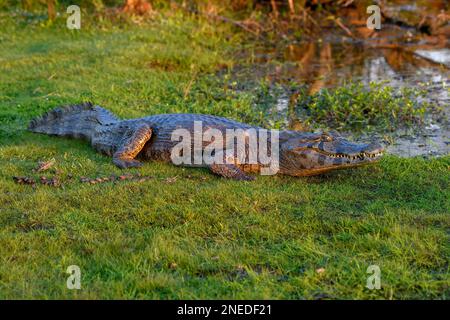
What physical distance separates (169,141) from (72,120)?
158cm

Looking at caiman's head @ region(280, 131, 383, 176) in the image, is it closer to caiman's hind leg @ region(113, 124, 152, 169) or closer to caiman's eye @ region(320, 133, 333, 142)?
caiman's eye @ region(320, 133, 333, 142)

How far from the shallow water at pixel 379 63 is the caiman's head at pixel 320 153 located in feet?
4.83

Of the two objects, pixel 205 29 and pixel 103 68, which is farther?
pixel 205 29

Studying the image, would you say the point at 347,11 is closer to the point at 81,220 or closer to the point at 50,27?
the point at 50,27

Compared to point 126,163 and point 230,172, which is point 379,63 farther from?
point 126,163

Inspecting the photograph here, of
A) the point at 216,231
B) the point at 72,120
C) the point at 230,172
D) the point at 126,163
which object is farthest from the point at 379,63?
the point at 216,231

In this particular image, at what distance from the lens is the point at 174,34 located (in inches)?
506

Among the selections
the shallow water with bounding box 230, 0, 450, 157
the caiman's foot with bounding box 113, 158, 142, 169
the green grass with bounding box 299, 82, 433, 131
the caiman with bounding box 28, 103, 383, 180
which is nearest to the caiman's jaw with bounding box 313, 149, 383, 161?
the caiman with bounding box 28, 103, 383, 180

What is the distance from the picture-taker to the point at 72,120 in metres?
7.31

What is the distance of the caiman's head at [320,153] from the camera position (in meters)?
5.72

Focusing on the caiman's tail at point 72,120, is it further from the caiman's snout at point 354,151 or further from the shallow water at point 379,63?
the caiman's snout at point 354,151

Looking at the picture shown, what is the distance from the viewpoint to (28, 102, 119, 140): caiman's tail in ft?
23.5
